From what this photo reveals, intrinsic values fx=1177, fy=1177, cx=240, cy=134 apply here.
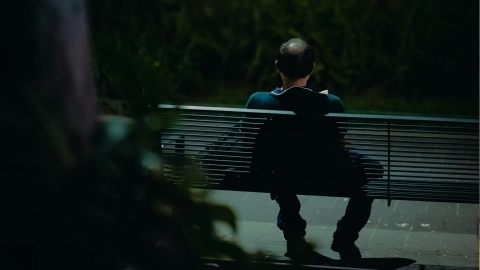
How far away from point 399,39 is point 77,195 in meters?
12.4

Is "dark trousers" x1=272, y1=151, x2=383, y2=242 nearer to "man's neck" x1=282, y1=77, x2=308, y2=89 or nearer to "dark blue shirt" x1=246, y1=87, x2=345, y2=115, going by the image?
"dark blue shirt" x1=246, y1=87, x2=345, y2=115

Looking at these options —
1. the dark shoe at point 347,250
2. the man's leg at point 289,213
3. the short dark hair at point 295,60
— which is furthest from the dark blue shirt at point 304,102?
the dark shoe at point 347,250

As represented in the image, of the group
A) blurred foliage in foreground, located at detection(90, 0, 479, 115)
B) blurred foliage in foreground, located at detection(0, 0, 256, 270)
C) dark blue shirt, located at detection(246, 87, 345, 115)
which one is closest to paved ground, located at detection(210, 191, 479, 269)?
dark blue shirt, located at detection(246, 87, 345, 115)

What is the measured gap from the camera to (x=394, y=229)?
796 centimetres

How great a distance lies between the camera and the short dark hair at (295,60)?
21.5 ft

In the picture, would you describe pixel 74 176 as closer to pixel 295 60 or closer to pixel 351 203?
pixel 351 203

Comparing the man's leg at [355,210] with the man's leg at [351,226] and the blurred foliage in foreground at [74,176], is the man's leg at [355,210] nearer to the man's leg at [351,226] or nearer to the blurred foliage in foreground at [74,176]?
the man's leg at [351,226]

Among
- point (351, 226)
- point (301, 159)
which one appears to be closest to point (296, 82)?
point (301, 159)

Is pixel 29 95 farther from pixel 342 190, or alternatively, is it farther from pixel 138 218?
pixel 342 190

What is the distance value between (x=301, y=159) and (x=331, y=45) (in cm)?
840

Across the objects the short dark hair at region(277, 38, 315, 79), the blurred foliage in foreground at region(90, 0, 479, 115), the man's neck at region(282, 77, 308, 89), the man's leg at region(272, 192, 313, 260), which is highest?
the blurred foliage in foreground at region(90, 0, 479, 115)

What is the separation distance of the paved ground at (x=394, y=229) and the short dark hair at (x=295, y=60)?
0.81 meters

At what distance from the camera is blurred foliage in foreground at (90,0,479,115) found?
14.2 meters

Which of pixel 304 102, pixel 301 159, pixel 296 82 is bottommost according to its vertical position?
pixel 301 159
